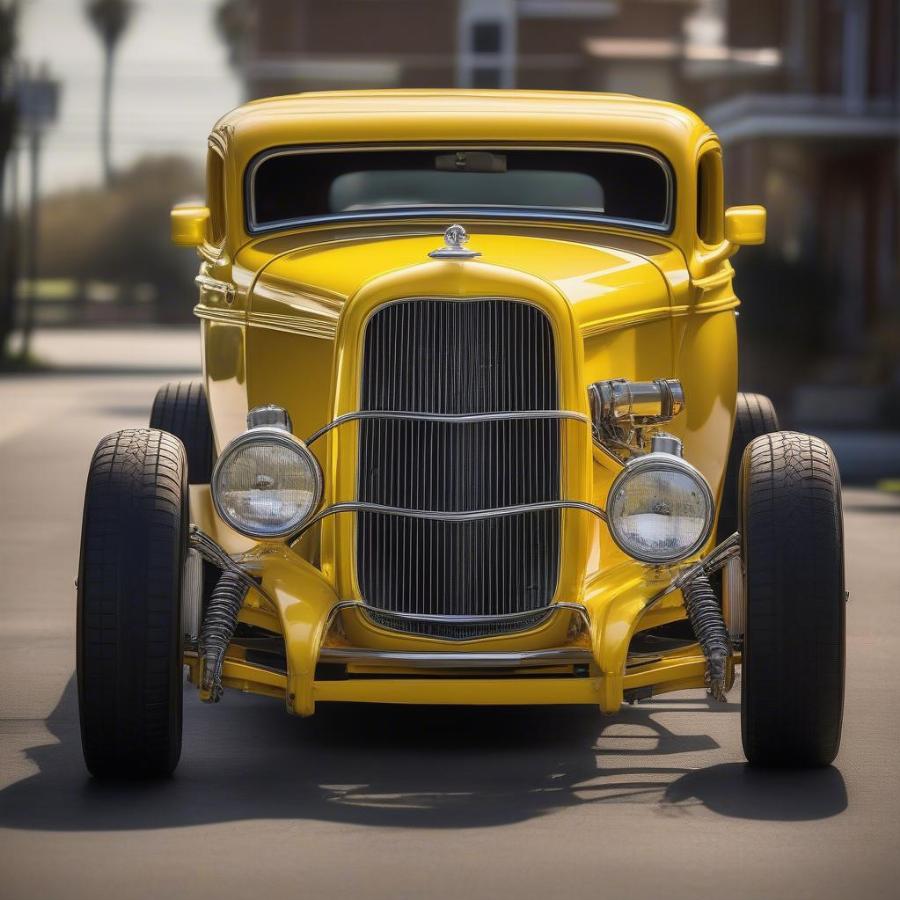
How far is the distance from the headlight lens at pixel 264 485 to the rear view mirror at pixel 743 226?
Result: 236 centimetres

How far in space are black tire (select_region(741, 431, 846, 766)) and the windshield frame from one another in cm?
174

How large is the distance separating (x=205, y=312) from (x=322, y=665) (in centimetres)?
196

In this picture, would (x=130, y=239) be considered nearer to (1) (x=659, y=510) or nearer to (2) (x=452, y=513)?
(2) (x=452, y=513)

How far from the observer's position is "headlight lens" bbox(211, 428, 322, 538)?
627cm

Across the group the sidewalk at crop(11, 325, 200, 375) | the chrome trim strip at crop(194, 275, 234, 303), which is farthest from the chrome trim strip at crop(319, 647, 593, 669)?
the sidewalk at crop(11, 325, 200, 375)

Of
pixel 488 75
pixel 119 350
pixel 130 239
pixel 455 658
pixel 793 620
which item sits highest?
pixel 488 75

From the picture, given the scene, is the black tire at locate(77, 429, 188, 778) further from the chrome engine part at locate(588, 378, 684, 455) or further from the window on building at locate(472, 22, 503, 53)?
the window on building at locate(472, 22, 503, 53)

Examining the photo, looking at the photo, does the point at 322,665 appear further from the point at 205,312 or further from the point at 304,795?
the point at 205,312

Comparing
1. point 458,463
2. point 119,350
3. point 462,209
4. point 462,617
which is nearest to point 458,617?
point 462,617

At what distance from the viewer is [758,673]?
6133 mm

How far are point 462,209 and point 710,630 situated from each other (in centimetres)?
220

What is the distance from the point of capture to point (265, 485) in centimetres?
632

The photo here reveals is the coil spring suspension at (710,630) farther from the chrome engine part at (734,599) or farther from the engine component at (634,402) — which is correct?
the engine component at (634,402)

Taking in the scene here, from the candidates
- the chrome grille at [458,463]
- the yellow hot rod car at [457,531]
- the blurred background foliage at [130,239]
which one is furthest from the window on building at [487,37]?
the chrome grille at [458,463]
